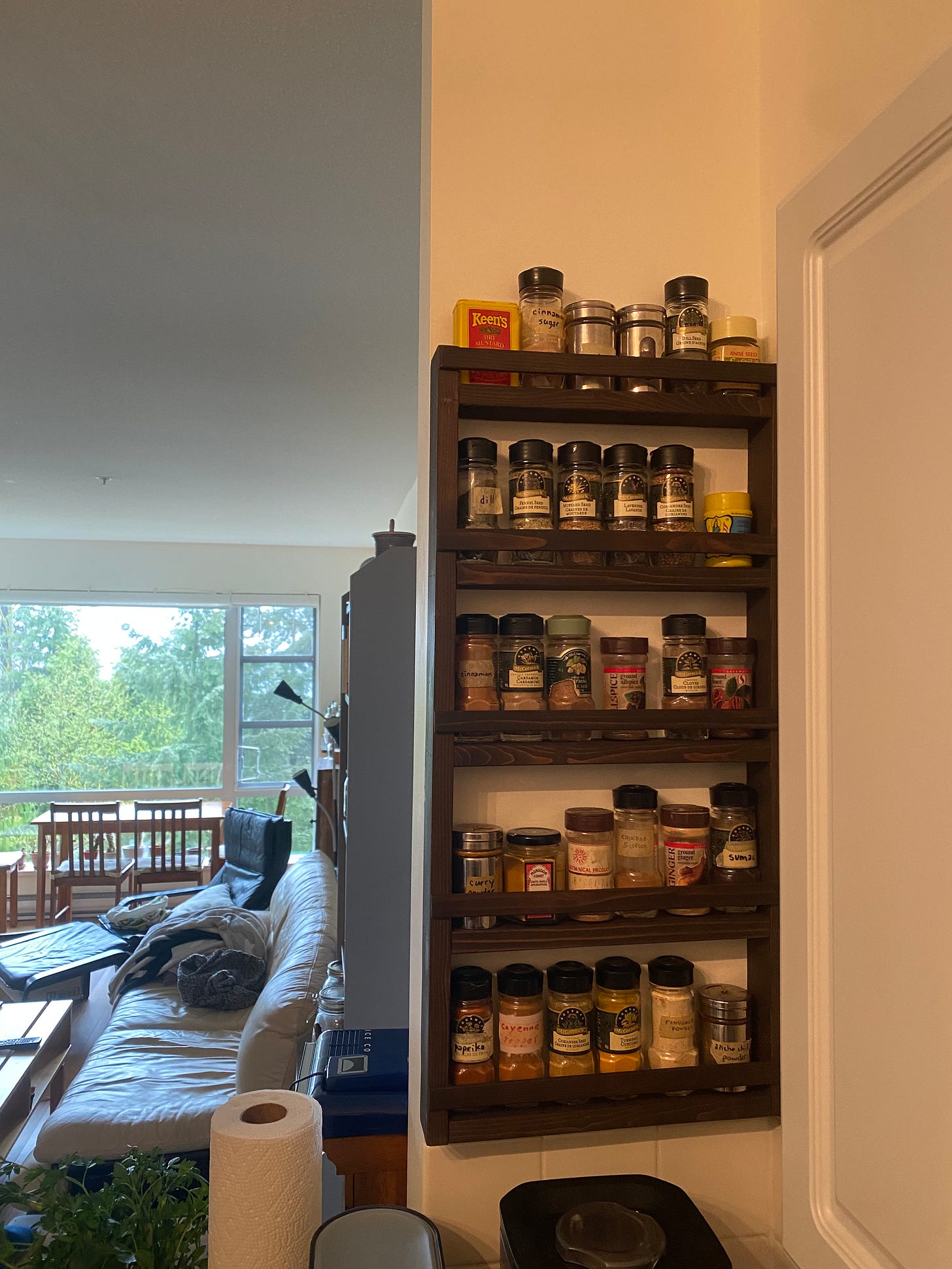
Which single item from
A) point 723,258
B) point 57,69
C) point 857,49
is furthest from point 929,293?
point 57,69

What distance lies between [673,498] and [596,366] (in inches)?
6.6

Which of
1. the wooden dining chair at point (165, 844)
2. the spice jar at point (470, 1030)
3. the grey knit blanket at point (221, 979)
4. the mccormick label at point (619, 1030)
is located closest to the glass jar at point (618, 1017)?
the mccormick label at point (619, 1030)

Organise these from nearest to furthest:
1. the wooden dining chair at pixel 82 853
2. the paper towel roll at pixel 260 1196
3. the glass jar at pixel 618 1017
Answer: the paper towel roll at pixel 260 1196 < the glass jar at pixel 618 1017 < the wooden dining chair at pixel 82 853

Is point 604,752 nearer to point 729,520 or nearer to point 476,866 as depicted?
point 476,866

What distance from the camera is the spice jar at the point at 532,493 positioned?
1.02 meters

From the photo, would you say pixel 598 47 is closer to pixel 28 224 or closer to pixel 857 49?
pixel 857 49

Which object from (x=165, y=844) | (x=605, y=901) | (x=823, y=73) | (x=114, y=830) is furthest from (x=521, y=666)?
(x=114, y=830)

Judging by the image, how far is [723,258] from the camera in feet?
3.71

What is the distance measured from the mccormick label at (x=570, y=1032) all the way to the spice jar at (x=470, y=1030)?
0.07 metres

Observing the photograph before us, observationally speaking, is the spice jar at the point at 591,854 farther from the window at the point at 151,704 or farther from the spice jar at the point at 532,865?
the window at the point at 151,704

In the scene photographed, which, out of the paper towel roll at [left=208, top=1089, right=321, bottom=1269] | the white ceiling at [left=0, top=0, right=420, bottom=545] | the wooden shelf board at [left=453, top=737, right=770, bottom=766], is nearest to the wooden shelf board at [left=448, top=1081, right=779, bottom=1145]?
the paper towel roll at [left=208, top=1089, right=321, bottom=1269]

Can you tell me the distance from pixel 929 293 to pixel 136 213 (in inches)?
67.1

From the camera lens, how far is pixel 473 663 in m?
1.02

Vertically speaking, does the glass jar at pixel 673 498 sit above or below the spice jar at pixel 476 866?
above
